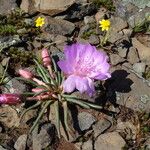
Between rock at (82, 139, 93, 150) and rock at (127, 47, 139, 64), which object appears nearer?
rock at (82, 139, 93, 150)

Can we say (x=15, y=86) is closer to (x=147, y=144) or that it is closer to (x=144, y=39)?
(x=147, y=144)

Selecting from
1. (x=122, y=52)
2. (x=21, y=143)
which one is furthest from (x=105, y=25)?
(x=21, y=143)

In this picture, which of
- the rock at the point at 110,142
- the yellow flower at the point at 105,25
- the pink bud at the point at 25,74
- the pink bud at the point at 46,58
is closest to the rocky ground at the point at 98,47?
the rock at the point at 110,142

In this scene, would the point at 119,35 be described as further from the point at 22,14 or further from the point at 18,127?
the point at 18,127

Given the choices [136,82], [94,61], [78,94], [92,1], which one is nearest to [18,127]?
[78,94]

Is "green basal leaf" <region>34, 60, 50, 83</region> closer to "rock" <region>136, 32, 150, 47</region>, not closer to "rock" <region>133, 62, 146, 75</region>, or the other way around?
"rock" <region>133, 62, 146, 75</region>

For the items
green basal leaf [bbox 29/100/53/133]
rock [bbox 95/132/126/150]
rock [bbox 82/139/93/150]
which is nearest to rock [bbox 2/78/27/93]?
green basal leaf [bbox 29/100/53/133]
